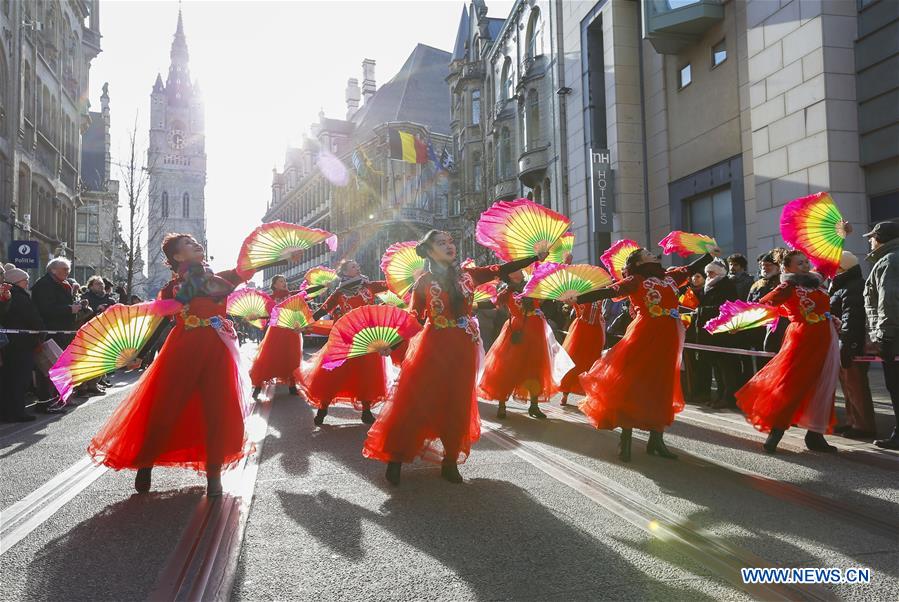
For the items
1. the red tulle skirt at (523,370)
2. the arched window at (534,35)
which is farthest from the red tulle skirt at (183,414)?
the arched window at (534,35)

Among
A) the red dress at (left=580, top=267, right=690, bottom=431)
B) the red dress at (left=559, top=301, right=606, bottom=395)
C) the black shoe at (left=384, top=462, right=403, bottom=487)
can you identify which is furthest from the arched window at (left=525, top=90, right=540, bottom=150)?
the black shoe at (left=384, top=462, right=403, bottom=487)

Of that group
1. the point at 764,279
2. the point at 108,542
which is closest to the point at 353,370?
the point at 108,542

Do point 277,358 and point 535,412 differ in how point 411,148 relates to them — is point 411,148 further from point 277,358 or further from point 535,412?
point 535,412

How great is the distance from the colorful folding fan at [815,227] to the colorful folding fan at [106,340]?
16.9 ft

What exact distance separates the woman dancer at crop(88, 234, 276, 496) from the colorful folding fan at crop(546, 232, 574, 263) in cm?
310

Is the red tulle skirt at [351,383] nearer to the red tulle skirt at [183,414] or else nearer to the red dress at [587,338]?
the red dress at [587,338]

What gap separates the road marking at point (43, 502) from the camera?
4.04 m

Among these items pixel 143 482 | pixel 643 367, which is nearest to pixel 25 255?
pixel 143 482

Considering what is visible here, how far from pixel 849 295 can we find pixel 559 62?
63.7ft

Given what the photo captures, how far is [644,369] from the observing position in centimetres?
584

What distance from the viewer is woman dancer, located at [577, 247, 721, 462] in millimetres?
5738

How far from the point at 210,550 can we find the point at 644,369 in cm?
371

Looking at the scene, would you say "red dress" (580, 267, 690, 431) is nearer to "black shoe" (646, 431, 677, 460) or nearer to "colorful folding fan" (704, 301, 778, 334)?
"black shoe" (646, 431, 677, 460)

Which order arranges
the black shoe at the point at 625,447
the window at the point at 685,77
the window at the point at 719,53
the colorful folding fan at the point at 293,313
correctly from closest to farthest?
the black shoe at the point at 625,447, the colorful folding fan at the point at 293,313, the window at the point at 719,53, the window at the point at 685,77
